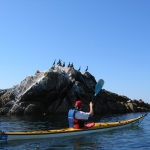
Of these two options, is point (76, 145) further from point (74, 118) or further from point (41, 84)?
point (41, 84)

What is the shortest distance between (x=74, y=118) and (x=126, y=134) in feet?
12.6

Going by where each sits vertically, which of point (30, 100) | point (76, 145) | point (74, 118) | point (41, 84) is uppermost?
point (41, 84)

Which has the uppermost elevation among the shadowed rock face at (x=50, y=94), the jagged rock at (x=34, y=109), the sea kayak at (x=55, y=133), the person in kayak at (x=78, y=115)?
the shadowed rock face at (x=50, y=94)

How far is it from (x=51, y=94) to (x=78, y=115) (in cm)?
2410

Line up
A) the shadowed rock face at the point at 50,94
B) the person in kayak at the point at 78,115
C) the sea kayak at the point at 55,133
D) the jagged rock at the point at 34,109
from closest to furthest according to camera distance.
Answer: the sea kayak at the point at 55,133
the person in kayak at the point at 78,115
the jagged rock at the point at 34,109
the shadowed rock face at the point at 50,94

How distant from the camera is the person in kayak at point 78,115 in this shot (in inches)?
532

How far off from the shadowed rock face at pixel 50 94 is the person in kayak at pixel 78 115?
2195 cm

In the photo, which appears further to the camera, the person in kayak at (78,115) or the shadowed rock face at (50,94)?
the shadowed rock face at (50,94)

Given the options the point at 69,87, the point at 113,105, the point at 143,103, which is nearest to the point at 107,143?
the point at 69,87

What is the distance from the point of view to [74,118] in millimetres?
14102

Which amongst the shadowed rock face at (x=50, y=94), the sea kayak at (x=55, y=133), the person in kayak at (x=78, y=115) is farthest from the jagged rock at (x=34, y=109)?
the person in kayak at (x=78, y=115)

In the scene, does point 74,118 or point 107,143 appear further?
point 74,118

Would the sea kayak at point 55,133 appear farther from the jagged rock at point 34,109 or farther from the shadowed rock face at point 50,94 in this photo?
the shadowed rock face at point 50,94

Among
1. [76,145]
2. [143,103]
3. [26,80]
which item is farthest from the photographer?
[143,103]
